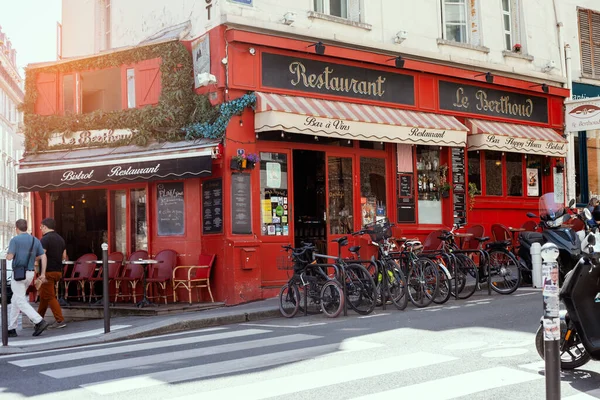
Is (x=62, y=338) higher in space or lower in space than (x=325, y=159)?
lower

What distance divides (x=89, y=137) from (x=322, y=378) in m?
9.87

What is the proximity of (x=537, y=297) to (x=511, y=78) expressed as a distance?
8.05 meters

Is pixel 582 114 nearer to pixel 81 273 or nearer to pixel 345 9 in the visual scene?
pixel 345 9

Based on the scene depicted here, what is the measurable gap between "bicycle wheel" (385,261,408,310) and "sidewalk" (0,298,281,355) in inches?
73.3

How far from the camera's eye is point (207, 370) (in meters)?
6.80

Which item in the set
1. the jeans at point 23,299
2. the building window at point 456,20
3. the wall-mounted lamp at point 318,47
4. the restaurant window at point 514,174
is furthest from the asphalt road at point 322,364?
the building window at point 456,20

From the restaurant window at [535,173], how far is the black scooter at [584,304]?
42.0ft

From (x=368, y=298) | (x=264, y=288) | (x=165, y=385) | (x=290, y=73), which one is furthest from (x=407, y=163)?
(x=165, y=385)

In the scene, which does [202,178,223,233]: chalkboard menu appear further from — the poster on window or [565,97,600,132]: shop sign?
[565,97,600,132]: shop sign

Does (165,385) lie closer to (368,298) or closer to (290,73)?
(368,298)

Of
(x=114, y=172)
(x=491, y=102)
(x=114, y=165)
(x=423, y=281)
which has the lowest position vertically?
(x=423, y=281)

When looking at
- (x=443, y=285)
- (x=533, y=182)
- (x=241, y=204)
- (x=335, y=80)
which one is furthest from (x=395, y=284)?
(x=533, y=182)

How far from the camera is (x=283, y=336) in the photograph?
28.6 ft

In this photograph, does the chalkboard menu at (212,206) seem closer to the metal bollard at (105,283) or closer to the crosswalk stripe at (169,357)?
the metal bollard at (105,283)
